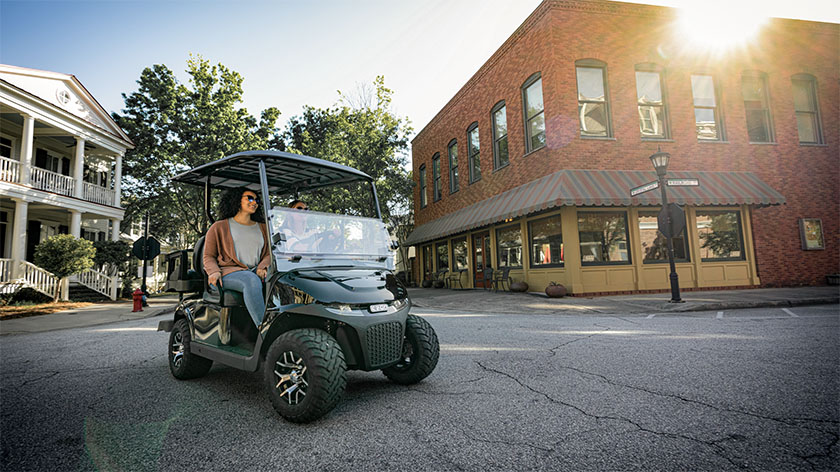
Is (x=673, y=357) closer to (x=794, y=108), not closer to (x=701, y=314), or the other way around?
(x=701, y=314)

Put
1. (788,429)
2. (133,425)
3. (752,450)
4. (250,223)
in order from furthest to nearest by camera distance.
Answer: (250,223) < (133,425) < (788,429) < (752,450)

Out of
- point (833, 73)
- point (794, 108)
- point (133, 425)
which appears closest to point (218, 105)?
point (133, 425)

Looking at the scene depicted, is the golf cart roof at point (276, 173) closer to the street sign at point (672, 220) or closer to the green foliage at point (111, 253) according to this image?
the street sign at point (672, 220)

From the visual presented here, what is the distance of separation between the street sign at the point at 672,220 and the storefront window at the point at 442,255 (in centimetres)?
1226

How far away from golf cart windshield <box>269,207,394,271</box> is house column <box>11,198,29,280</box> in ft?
58.1

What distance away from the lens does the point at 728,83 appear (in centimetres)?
1497

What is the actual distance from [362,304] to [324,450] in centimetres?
101

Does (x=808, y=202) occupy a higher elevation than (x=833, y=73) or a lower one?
lower

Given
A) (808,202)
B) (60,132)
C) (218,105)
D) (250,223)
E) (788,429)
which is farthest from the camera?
(218,105)

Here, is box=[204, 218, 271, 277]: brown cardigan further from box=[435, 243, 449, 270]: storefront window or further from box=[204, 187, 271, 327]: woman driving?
box=[435, 243, 449, 270]: storefront window

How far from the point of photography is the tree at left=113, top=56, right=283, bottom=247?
20531mm

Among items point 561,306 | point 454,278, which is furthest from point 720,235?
point 454,278

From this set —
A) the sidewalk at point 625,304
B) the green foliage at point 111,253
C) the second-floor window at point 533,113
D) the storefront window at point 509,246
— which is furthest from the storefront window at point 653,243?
the green foliage at point 111,253

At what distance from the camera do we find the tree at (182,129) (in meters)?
20.5
